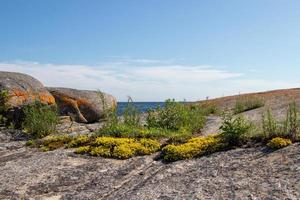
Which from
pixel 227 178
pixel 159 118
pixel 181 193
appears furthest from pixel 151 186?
pixel 159 118

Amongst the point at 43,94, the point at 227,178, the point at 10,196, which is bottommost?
the point at 10,196

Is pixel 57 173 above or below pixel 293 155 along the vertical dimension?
below

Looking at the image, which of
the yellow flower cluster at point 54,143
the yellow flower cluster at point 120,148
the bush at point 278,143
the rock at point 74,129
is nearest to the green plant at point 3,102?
the rock at point 74,129

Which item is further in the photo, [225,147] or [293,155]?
[225,147]

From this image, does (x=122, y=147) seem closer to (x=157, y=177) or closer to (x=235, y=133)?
Result: (x=157, y=177)

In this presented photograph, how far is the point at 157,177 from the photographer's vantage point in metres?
9.73

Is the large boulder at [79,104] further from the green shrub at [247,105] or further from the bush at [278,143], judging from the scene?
the bush at [278,143]

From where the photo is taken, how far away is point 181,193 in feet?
28.3

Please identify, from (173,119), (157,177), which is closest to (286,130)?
(157,177)


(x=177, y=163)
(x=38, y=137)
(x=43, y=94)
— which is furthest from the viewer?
(x=43, y=94)

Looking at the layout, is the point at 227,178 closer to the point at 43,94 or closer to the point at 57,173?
the point at 57,173

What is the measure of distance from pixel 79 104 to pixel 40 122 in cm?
628

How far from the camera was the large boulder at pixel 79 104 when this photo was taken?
22.6 metres

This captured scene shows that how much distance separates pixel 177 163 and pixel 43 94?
39.2 feet
